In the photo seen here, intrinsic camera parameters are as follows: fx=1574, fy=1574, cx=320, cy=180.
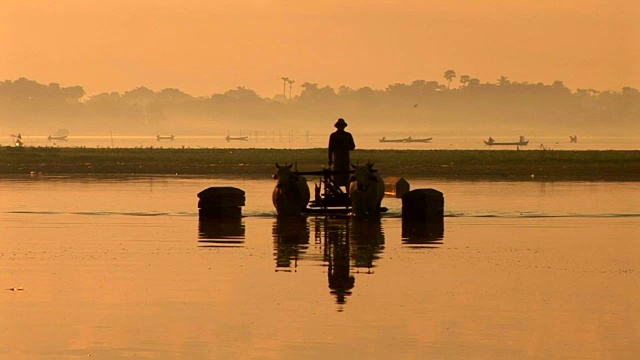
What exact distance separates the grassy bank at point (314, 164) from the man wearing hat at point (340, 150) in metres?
38.5

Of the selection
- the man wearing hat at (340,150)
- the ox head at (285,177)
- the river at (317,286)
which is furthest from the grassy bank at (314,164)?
the river at (317,286)

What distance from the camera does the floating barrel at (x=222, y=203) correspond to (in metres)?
41.6

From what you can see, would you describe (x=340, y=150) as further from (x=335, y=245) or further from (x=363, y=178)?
(x=335, y=245)

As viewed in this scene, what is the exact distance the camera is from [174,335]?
63.3ft

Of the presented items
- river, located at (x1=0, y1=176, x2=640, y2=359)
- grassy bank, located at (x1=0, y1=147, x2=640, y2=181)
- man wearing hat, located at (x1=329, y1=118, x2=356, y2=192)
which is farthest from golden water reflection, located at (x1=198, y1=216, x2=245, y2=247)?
grassy bank, located at (x1=0, y1=147, x2=640, y2=181)

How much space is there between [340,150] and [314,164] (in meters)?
59.5

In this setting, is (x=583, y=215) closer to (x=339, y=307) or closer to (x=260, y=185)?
(x=339, y=307)

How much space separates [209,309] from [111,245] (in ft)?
36.4

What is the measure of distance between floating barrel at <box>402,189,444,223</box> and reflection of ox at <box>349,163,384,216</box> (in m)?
0.76

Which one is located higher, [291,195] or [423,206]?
[291,195]

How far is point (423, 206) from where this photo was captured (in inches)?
1596

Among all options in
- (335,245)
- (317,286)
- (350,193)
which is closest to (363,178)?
(350,193)

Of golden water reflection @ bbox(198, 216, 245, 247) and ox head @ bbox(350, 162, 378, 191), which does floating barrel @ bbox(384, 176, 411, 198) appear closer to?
golden water reflection @ bbox(198, 216, 245, 247)

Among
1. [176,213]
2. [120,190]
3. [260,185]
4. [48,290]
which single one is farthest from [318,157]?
[48,290]
